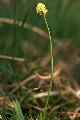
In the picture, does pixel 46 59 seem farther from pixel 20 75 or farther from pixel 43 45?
pixel 20 75

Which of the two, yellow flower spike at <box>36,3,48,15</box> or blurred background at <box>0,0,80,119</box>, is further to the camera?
blurred background at <box>0,0,80,119</box>

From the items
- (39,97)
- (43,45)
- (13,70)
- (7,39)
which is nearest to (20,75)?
(13,70)

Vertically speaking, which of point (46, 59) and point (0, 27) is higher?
point (0, 27)

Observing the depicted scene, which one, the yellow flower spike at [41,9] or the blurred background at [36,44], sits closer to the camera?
the yellow flower spike at [41,9]

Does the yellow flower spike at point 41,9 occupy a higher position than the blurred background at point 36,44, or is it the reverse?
the yellow flower spike at point 41,9

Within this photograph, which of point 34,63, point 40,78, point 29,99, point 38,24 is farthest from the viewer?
point 38,24

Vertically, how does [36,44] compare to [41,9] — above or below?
below

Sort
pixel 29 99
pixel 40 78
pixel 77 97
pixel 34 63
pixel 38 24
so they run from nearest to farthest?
1. pixel 29 99
2. pixel 77 97
3. pixel 40 78
4. pixel 34 63
5. pixel 38 24

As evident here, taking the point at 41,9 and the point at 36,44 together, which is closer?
the point at 41,9

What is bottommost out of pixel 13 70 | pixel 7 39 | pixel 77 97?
pixel 77 97

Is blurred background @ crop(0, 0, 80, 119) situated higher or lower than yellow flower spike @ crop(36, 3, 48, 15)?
lower

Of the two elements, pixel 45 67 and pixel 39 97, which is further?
pixel 45 67
